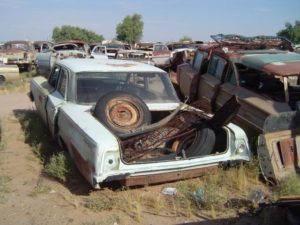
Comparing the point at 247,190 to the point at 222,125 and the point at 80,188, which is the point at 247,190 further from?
the point at 80,188

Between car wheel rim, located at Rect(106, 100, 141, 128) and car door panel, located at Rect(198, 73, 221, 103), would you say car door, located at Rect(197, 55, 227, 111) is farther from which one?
car wheel rim, located at Rect(106, 100, 141, 128)

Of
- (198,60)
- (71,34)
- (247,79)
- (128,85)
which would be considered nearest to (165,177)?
(128,85)

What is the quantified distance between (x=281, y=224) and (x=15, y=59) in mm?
20329

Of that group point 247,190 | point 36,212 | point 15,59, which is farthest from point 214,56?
point 15,59

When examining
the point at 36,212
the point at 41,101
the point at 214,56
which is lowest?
the point at 36,212

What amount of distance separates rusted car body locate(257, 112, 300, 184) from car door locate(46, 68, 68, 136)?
9.25 feet

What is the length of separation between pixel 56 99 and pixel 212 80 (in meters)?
3.26

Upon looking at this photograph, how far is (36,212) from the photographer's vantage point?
181 inches

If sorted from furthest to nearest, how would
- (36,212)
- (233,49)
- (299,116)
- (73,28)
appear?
(73,28)
(233,49)
(299,116)
(36,212)

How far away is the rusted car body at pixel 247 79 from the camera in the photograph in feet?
21.0

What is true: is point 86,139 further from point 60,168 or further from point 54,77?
point 54,77

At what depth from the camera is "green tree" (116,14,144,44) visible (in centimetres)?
8206

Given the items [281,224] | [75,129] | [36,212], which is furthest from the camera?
[75,129]

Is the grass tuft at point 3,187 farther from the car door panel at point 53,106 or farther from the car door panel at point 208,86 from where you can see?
the car door panel at point 208,86
